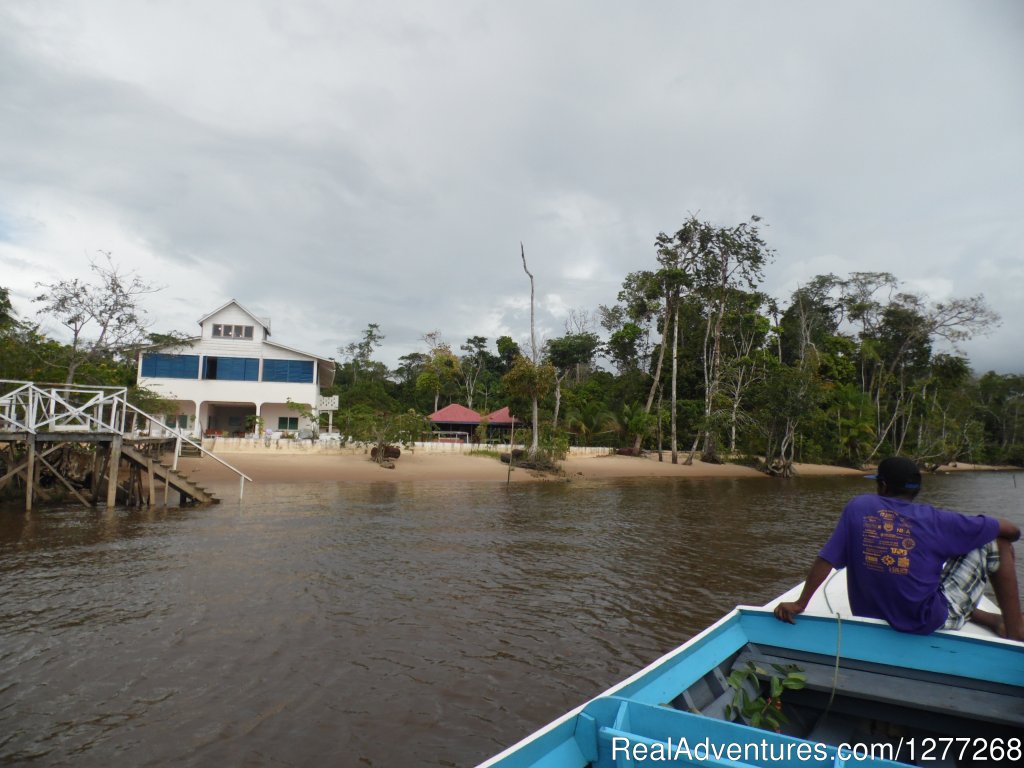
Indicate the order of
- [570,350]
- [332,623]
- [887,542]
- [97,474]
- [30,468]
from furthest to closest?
[570,350] < [97,474] < [30,468] < [332,623] < [887,542]

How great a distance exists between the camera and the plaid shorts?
12.6 ft

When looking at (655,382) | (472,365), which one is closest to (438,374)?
(472,365)

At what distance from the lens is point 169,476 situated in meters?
16.9

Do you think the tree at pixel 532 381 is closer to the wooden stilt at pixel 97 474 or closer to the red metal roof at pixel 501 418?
the red metal roof at pixel 501 418

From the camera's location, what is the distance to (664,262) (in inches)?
1588

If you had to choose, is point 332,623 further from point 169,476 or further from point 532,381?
point 532,381

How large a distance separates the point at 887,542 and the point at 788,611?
803 millimetres

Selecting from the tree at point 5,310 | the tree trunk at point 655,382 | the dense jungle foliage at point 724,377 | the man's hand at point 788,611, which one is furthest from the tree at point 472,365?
the man's hand at point 788,611

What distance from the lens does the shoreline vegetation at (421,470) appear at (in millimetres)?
24703

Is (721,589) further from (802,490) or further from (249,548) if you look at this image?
(802,490)

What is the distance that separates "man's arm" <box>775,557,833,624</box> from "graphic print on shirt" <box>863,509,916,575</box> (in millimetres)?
249

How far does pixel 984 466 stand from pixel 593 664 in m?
70.7

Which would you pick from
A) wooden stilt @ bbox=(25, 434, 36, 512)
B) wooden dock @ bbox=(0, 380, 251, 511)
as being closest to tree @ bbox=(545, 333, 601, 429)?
wooden dock @ bbox=(0, 380, 251, 511)

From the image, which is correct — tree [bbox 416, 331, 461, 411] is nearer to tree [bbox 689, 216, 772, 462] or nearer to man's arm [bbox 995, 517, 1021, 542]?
tree [bbox 689, 216, 772, 462]
